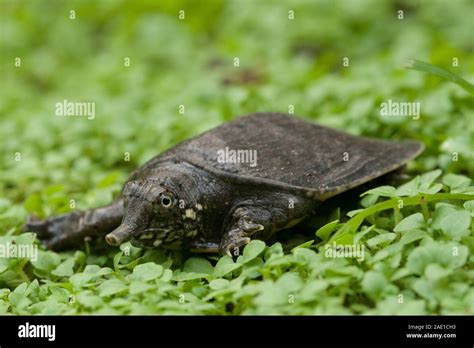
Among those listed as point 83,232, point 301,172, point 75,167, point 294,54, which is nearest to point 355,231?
point 301,172

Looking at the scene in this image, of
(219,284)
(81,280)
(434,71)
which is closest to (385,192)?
(434,71)

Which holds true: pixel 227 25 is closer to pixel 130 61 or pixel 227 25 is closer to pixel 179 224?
pixel 130 61

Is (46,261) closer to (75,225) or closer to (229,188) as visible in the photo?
(75,225)

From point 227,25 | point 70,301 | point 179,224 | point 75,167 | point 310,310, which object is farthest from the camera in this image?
point 227,25

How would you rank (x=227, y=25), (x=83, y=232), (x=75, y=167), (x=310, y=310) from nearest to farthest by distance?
1. (x=310, y=310)
2. (x=83, y=232)
3. (x=75, y=167)
4. (x=227, y=25)

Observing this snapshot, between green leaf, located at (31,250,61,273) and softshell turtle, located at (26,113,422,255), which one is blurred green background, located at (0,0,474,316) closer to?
green leaf, located at (31,250,61,273)

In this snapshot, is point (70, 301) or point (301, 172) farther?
point (301, 172)
